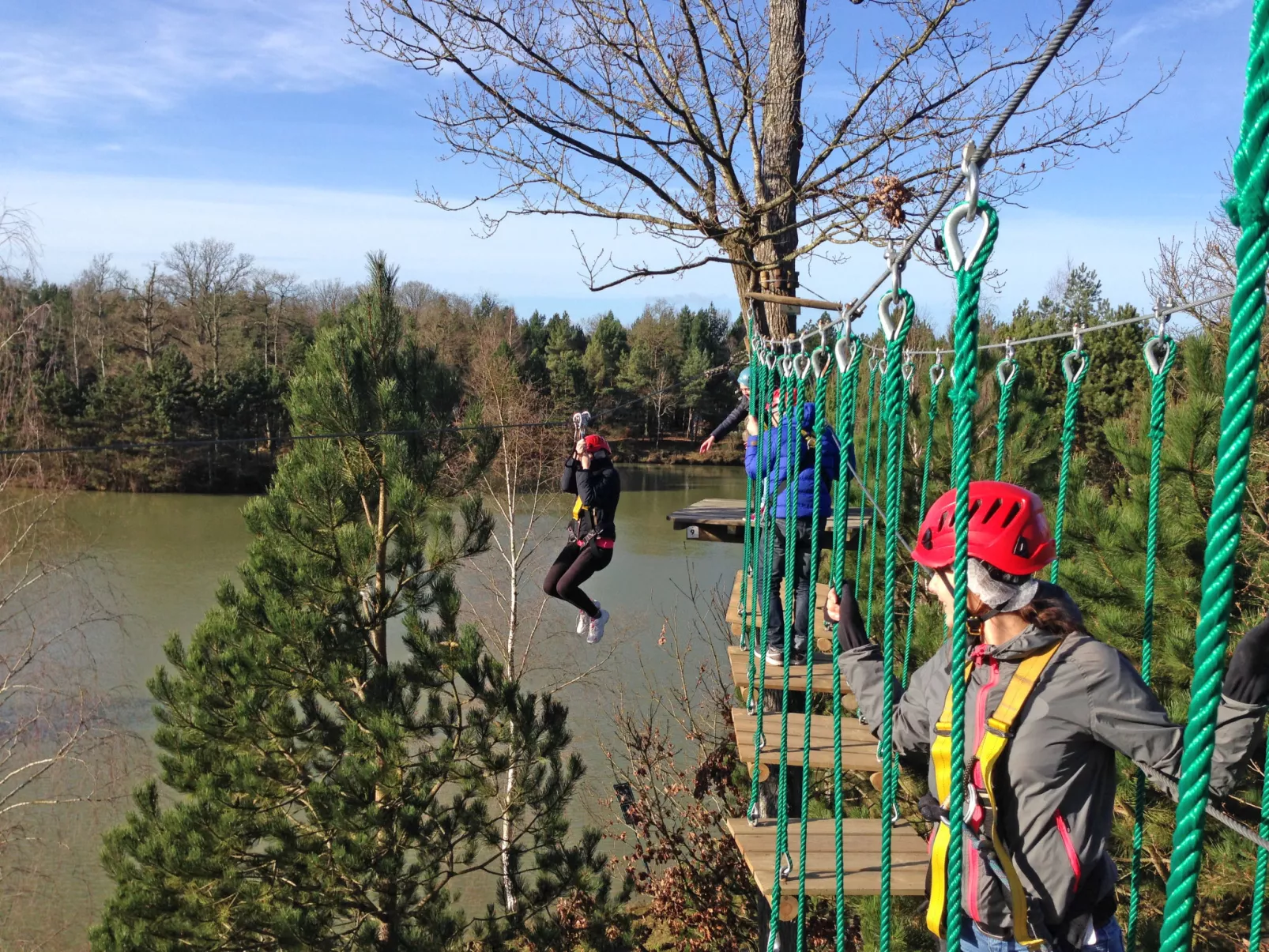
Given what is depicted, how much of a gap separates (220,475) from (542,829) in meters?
26.2

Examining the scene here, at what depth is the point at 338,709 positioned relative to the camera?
337 inches

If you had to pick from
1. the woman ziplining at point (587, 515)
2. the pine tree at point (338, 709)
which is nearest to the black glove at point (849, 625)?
the woman ziplining at point (587, 515)

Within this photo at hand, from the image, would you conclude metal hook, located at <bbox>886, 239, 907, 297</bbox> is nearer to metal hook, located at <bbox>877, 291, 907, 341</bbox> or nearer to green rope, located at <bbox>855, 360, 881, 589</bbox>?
metal hook, located at <bbox>877, 291, 907, 341</bbox>

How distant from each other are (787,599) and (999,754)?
201 cm

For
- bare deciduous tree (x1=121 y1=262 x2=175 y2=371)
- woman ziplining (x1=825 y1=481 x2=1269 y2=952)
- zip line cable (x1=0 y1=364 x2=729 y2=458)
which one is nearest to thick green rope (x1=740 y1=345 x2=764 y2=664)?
zip line cable (x1=0 y1=364 x2=729 y2=458)

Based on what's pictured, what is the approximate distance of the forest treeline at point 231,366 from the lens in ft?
93.0

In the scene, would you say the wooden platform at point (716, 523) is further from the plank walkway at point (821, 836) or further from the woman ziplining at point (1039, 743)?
the woman ziplining at point (1039, 743)

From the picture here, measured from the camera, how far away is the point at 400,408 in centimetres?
777

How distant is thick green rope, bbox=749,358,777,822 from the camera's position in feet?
11.3

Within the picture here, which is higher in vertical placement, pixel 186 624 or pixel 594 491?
pixel 594 491

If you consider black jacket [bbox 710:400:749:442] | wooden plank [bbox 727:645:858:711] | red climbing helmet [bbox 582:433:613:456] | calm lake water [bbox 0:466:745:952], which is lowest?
calm lake water [bbox 0:466:745:952]

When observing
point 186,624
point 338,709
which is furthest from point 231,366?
point 338,709

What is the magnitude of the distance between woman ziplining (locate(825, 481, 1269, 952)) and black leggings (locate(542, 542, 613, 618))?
4.14 metres

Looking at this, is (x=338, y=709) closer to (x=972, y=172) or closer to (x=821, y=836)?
(x=821, y=836)
